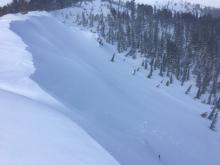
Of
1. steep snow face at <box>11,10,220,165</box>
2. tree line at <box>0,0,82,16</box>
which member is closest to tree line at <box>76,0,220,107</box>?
tree line at <box>0,0,82,16</box>

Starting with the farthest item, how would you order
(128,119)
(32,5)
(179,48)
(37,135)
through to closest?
(32,5) → (179,48) → (128,119) → (37,135)

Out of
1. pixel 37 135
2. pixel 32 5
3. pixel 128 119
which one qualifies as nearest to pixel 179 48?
pixel 32 5

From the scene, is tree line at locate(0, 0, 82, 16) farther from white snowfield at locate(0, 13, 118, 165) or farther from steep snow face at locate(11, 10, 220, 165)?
white snowfield at locate(0, 13, 118, 165)

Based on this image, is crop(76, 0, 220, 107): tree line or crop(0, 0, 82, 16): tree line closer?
crop(76, 0, 220, 107): tree line

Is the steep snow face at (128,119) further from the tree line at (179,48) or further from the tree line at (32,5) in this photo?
the tree line at (32,5)


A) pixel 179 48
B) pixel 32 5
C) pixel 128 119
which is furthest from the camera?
pixel 32 5

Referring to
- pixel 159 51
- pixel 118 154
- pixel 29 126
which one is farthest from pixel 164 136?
pixel 159 51

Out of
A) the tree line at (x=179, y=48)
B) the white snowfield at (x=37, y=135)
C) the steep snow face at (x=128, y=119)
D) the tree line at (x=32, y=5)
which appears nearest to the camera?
the white snowfield at (x=37, y=135)

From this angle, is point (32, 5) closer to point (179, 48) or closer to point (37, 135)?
point (179, 48)

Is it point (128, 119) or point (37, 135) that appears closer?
point (37, 135)

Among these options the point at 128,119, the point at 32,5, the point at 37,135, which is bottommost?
the point at 32,5

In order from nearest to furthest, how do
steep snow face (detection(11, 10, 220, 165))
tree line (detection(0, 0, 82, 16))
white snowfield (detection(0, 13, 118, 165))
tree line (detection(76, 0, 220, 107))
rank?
white snowfield (detection(0, 13, 118, 165)) → steep snow face (detection(11, 10, 220, 165)) → tree line (detection(76, 0, 220, 107)) → tree line (detection(0, 0, 82, 16))

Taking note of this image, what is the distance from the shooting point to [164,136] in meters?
27.6

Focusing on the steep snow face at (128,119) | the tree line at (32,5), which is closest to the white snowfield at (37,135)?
the steep snow face at (128,119)
